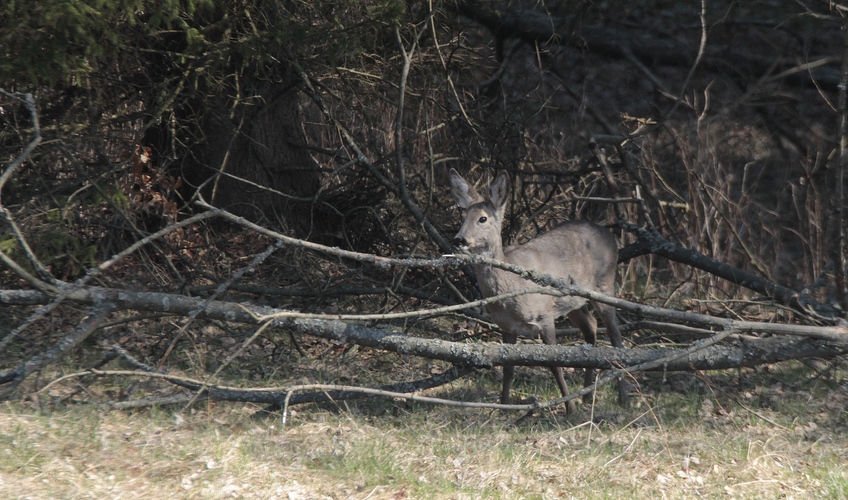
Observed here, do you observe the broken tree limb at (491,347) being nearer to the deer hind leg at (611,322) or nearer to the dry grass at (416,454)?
the dry grass at (416,454)

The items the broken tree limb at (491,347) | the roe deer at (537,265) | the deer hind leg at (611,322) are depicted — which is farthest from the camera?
the deer hind leg at (611,322)

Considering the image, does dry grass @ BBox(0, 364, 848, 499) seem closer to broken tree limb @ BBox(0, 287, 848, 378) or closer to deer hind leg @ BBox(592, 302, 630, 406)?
broken tree limb @ BBox(0, 287, 848, 378)

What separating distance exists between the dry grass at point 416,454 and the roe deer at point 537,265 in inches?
30.5

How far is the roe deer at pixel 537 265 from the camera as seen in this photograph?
6.80 metres

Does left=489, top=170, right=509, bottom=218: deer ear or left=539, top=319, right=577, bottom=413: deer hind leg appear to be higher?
left=489, top=170, right=509, bottom=218: deer ear

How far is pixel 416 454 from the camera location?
17.5 feet

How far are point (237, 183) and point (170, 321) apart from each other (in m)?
1.94

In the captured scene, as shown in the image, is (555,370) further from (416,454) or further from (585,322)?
(416,454)

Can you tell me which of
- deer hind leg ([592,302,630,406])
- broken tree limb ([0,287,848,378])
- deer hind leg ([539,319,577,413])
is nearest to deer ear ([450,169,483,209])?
deer hind leg ([539,319,577,413])

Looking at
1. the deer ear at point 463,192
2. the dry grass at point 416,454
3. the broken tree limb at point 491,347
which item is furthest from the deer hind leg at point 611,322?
the broken tree limb at point 491,347

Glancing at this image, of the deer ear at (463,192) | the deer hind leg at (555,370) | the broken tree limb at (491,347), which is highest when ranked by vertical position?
the deer ear at (463,192)

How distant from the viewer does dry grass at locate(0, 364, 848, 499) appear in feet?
15.2

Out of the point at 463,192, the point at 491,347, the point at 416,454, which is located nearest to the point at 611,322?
the point at 463,192

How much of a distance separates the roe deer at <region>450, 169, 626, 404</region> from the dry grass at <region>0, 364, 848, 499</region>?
0.78 metres
